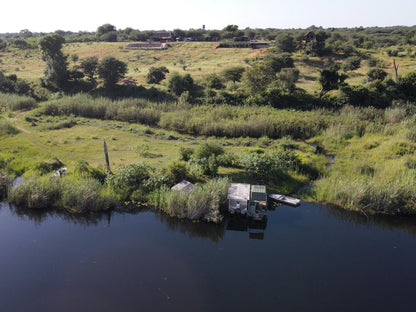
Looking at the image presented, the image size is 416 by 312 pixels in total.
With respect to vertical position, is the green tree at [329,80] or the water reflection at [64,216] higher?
the green tree at [329,80]

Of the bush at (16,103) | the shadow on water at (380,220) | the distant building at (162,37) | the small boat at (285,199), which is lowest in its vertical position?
the shadow on water at (380,220)

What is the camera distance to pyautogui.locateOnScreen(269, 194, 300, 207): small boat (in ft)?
58.4

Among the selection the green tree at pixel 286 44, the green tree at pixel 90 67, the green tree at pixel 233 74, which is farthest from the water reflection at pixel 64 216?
the green tree at pixel 286 44

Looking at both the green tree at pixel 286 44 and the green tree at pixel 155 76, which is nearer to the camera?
the green tree at pixel 155 76

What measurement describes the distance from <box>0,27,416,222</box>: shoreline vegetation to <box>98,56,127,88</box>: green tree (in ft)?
0.56

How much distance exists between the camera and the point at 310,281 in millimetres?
12648

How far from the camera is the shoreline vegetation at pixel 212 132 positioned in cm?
1755

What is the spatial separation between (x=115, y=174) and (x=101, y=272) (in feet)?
22.7

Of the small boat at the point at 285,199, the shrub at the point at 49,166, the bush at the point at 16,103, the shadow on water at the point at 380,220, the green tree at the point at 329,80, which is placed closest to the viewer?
the shadow on water at the point at 380,220

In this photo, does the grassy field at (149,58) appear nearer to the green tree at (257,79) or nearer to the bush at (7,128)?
the green tree at (257,79)

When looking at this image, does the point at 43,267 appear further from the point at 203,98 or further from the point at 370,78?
the point at 370,78

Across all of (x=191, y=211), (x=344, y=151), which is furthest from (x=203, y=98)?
(x=191, y=211)

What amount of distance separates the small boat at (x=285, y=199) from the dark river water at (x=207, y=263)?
387mm

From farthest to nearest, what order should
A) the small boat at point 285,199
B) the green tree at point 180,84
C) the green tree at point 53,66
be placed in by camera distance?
the green tree at point 53,66
the green tree at point 180,84
the small boat at point 285,199
